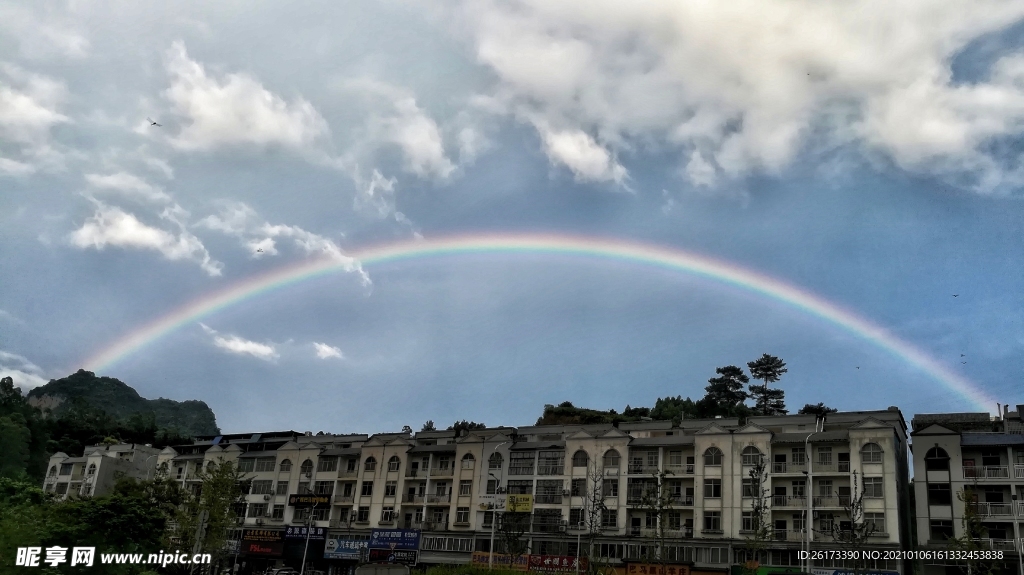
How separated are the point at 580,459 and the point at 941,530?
109ft

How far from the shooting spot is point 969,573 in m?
57.5

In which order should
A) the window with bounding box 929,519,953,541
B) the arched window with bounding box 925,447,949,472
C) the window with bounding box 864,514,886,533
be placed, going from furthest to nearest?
1. the arched window with bounding box 925,447,949,472
2. the window with bounding box 929,519,953,541
3. the window with bounding box 864,514,886,533

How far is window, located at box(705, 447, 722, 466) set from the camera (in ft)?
253

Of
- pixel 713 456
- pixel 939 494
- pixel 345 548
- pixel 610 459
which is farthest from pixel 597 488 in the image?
pixel 939 494

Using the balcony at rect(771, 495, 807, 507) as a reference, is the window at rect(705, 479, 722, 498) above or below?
above

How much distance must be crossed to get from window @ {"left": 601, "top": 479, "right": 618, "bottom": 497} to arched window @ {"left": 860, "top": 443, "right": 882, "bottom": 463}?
23.3m

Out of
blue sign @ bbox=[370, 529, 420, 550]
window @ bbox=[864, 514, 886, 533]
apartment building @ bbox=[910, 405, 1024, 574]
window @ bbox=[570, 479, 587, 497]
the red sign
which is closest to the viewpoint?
apartment building @ bbox=[910, 405, 1024, 574]

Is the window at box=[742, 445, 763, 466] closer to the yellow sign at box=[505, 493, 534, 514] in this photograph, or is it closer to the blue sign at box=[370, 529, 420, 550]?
the yellow sign at box=[505, 493, 534, 514]

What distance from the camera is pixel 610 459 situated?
83312 millimetres

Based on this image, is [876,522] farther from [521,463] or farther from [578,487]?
[521,463]

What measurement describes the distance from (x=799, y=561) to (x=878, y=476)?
985cm

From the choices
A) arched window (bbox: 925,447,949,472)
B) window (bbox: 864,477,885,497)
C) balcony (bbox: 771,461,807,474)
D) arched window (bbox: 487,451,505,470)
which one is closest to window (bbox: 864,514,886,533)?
window (bbox: 864,477,885,497)

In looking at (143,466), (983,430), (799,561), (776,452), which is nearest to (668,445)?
(776,452)

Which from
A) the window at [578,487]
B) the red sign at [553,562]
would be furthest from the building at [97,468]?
the window at [578,487]
